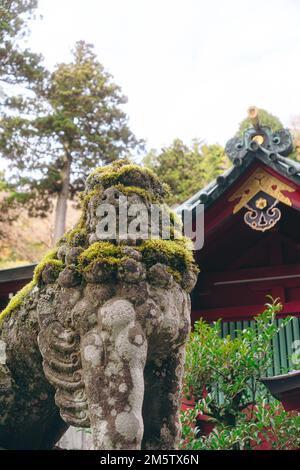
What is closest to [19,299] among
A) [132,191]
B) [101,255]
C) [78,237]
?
[78,237]

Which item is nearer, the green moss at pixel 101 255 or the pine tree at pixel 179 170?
the green moss at pixel 101 255

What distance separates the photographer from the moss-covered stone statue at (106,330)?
3.28 m

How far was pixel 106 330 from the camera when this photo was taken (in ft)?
11.0

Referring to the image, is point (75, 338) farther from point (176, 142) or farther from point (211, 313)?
point (176, 142)

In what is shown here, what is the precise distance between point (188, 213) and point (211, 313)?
1.72 metres

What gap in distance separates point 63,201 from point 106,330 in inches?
630

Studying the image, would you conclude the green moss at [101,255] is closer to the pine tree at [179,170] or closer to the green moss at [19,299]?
the green moss at [19,299]

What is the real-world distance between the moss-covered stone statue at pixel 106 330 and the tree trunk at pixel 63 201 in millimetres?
14808

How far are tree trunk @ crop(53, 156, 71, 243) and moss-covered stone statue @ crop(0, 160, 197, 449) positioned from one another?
14.8 metres

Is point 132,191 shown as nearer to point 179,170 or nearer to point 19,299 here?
point 19,299

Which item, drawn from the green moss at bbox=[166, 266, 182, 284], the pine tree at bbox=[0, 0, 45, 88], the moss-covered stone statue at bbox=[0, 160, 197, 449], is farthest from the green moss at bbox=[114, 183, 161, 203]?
the pine tree at bbox=[0, 0, 45, 88]

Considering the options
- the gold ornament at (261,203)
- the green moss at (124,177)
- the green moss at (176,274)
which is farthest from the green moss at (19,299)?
the gold ornament at (261,203)
